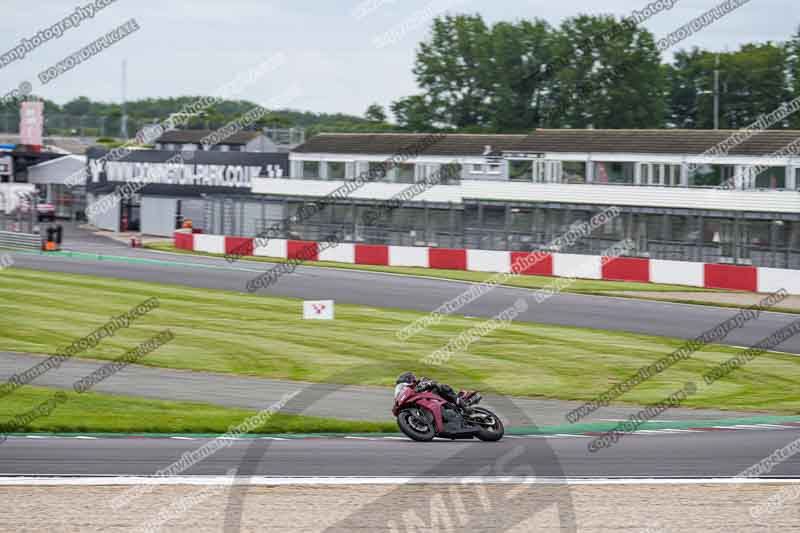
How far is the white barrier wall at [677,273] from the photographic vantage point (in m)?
39.8

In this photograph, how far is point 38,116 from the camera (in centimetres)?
8450

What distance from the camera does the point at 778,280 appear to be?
1468 inches

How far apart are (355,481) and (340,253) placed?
3674 cm

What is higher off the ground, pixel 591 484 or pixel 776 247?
pixel 776 247

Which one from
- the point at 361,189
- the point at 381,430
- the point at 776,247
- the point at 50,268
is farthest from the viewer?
the point at 361,189

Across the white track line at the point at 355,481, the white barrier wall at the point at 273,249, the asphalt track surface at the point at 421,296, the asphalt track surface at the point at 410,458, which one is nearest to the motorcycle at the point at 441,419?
the asphalt track surface at the point at 410,458

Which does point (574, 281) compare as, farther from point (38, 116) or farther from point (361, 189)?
point (38, 116)

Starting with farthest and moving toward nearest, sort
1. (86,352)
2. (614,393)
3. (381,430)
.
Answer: (86,352), (614,393), (381,430)

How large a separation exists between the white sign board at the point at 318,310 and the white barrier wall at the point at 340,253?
65.2 feet

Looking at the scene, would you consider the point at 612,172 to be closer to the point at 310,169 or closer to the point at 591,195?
the point at 591,195

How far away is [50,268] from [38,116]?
4442 cm

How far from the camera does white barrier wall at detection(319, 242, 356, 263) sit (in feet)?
163

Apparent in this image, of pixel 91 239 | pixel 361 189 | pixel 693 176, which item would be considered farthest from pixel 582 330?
pixel 91 239

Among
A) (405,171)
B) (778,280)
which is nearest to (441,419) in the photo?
(778,280)
